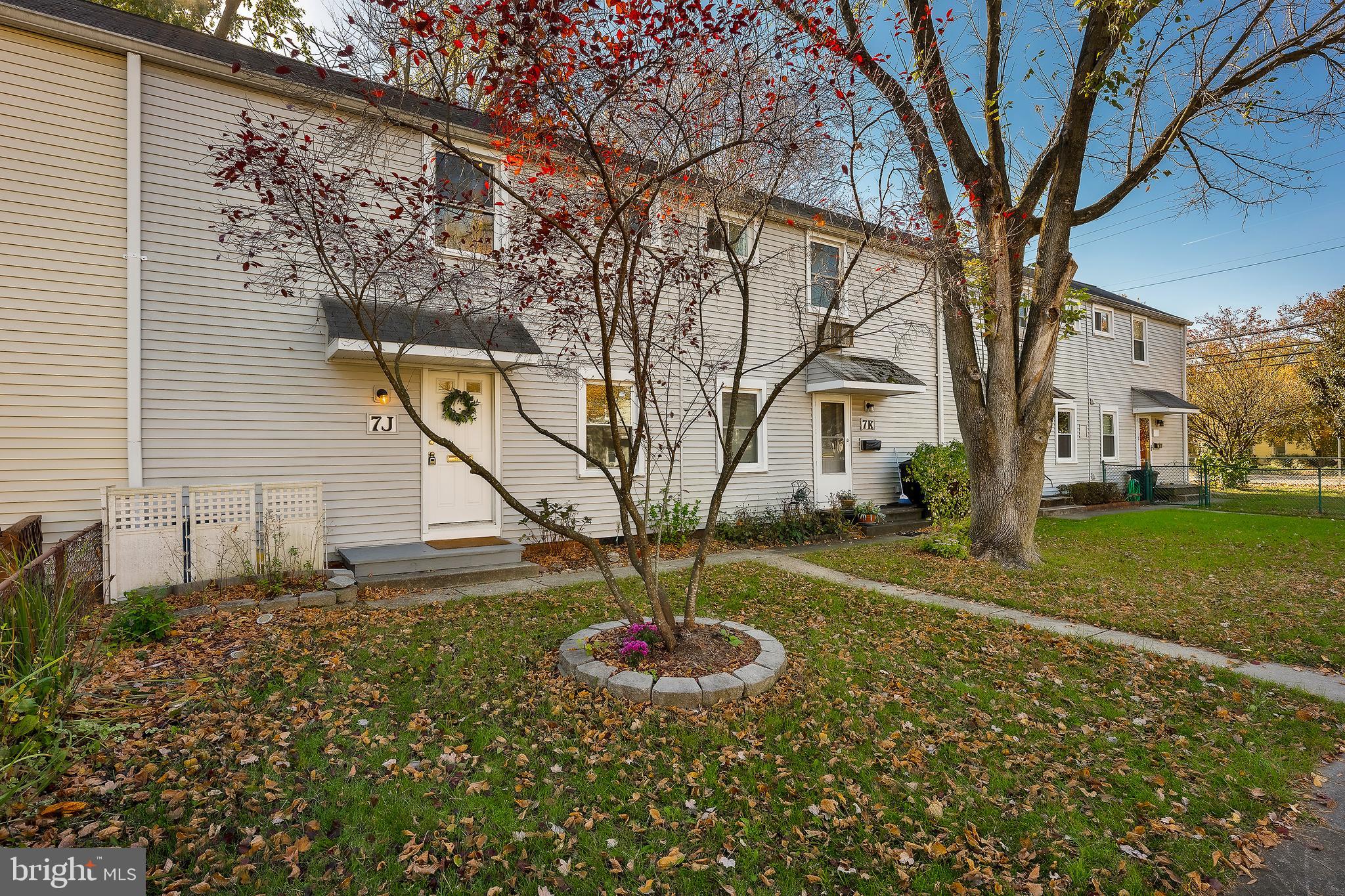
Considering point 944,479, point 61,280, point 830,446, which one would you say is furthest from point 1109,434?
point 61,280

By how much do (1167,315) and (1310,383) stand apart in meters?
6.87

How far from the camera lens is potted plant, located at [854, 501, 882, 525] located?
36.7 ft

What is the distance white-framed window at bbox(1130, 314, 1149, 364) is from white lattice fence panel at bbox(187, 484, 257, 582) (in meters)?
21.7

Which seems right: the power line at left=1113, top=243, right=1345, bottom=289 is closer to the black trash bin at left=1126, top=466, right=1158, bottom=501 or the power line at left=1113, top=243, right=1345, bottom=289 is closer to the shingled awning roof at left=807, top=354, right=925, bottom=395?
the black trash bin at left=1126, top=466, right=1158, bottom=501

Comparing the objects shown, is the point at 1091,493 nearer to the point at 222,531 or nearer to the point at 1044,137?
the point at 1044,137

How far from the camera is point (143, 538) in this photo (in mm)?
5633

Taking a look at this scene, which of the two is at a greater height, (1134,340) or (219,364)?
(1134,340)

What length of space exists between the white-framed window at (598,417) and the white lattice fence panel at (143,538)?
4.65 meters

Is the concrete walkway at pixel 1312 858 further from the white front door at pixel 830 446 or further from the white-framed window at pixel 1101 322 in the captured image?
the white-framed window at pixel 1101 322

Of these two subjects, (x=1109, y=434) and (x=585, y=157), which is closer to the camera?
(x=585, y=157)

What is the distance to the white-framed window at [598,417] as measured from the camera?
895 centimetres

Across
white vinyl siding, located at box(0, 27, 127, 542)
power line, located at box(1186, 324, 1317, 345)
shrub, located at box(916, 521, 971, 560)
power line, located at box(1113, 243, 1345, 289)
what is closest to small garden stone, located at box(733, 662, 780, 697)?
shrub, located at box(916, 521, 971, 560)

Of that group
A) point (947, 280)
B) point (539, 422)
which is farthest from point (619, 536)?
point (947, 280)

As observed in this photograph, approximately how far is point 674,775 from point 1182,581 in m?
7.34
